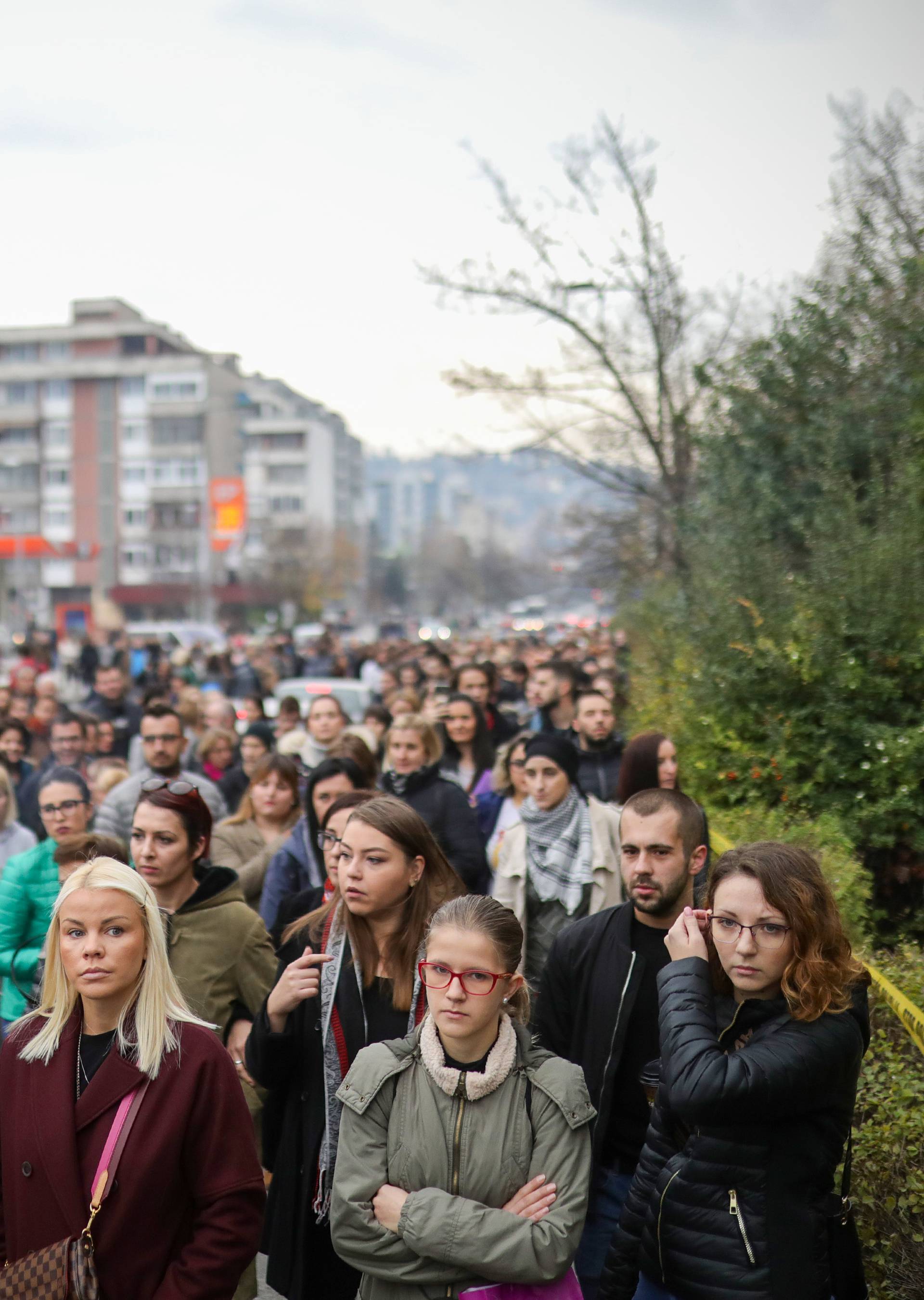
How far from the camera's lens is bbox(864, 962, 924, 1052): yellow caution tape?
4.44 metres

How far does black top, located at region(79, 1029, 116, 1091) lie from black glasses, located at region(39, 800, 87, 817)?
3.67 metres

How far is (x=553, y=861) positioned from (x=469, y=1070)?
2681mm

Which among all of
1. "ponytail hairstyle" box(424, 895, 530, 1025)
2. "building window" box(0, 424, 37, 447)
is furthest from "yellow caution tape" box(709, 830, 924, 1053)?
"building window" box(0, 424, 37, 447)

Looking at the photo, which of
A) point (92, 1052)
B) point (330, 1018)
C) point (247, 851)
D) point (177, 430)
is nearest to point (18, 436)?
point (177, 430)

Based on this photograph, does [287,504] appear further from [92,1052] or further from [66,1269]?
[66,1269]

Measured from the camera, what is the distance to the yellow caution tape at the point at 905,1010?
4.44 m

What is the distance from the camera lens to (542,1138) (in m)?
3.04

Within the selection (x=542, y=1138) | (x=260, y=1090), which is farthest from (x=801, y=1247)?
(x=260, y=1090)

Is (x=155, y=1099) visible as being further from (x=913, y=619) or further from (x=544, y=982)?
(x=913, y=619)

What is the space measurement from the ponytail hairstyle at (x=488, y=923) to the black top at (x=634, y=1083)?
608mm

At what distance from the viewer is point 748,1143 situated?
2.94m

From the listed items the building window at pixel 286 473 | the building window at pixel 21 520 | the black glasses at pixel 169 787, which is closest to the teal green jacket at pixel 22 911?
the black glasses at pixel 169 787

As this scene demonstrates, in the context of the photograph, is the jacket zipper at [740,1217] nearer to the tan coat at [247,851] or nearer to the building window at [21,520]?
the tan coat at [247,851]

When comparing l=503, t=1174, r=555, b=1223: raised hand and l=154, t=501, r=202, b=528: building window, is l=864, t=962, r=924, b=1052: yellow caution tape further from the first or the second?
l=154, t=501, r=202, b=528: building window
